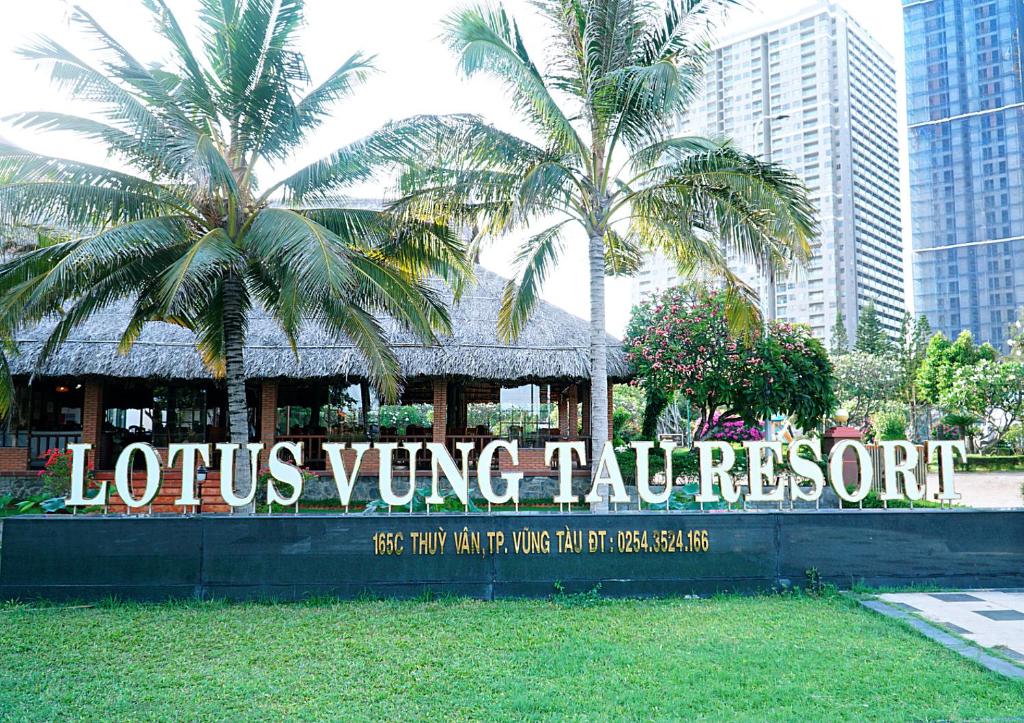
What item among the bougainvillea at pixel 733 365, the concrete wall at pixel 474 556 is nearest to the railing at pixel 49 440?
the concrete wall at pixel 474 556

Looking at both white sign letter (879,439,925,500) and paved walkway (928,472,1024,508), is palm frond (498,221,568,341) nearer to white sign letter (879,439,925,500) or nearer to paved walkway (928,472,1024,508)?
Result: white sign letter (879,439,925,500)

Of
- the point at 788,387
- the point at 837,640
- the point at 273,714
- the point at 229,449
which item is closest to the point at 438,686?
the point at 273,714

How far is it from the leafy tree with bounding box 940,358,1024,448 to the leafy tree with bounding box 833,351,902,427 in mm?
7132

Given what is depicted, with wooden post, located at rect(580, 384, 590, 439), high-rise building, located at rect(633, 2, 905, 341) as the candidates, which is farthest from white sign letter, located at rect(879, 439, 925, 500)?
high-rise building, located at rect(633, 2, 905, 341)

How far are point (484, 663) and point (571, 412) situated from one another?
587 inches

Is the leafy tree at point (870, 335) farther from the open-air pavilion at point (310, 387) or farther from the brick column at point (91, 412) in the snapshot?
the brick column at point (91, 412)

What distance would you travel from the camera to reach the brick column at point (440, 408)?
15.9 m

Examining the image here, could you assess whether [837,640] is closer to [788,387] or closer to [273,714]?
[273,714]

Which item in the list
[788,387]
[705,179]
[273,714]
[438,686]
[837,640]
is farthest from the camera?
[788,387]

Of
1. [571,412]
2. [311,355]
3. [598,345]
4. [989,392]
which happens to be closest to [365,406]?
[311,355]

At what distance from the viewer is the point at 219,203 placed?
9.76 m

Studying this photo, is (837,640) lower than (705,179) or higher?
lower

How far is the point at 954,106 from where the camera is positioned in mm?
80562

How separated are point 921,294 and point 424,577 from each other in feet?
284
